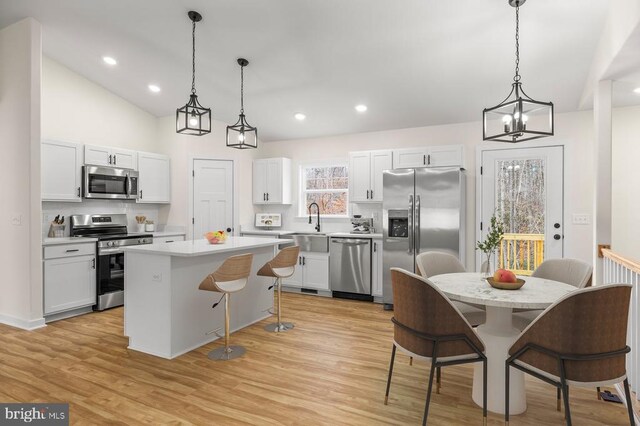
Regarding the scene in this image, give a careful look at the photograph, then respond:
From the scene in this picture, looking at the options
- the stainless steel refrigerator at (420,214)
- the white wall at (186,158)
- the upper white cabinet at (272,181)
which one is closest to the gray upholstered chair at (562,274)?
the stainless steel refrigerator at (420,214)

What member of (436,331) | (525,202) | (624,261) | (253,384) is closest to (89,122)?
(253,384)

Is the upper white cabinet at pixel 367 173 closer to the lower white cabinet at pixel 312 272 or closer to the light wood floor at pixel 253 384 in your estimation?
the lower white cabinet at pixel 312 272

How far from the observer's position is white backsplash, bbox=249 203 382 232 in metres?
5.65

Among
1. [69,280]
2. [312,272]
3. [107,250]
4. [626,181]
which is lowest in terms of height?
[312,272]

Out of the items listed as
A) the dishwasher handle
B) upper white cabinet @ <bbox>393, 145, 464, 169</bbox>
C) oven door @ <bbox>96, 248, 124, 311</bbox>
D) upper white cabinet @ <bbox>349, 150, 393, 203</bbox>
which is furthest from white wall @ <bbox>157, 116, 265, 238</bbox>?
upper white cabinet @ <bbox>393, 145, 464, 169</bbox>

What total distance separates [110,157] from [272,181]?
2.41 meters

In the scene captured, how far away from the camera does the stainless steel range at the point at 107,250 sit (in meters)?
4.56

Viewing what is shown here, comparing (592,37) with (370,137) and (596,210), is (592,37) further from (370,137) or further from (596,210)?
(370,137)

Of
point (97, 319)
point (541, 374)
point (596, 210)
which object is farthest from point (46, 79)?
point (596, 210)

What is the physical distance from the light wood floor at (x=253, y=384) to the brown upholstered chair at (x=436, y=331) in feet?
1.48

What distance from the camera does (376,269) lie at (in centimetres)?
510

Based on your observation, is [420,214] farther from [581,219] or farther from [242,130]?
[242,130]

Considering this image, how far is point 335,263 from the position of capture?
5.34m

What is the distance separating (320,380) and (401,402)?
0.62 metres
